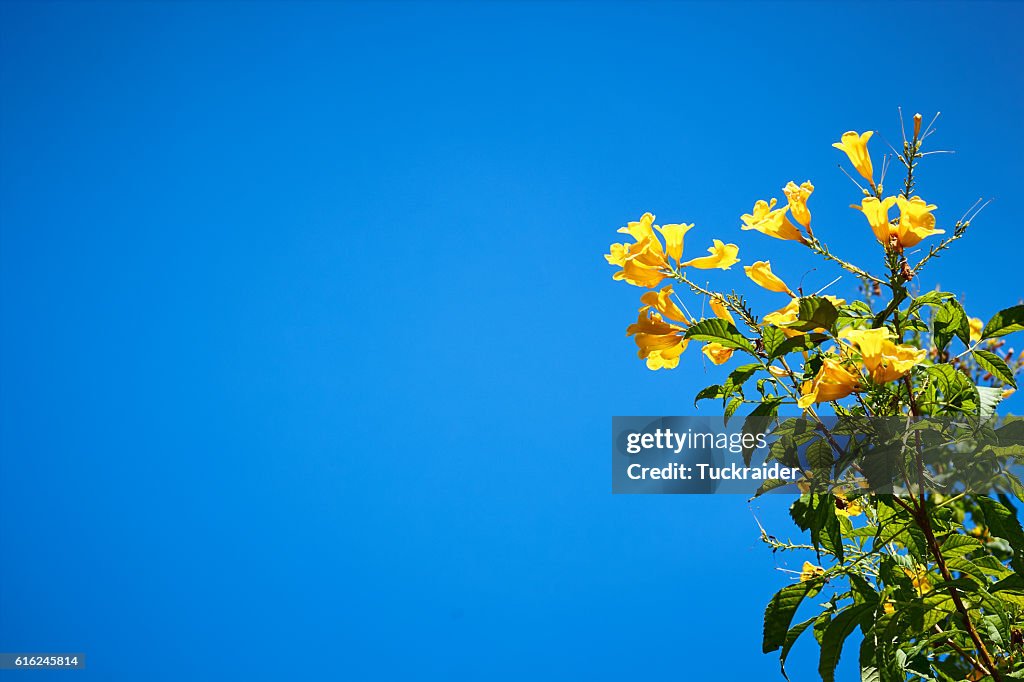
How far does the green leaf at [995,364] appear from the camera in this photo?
542 mm

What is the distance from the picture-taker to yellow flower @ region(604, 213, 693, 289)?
57 cm

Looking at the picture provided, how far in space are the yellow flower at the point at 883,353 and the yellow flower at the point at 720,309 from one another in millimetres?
101

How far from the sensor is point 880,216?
535mm

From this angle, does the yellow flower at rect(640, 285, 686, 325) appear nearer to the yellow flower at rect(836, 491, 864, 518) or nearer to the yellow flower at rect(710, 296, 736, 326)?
the yellow flower at rect(710, 296, 736, 326)

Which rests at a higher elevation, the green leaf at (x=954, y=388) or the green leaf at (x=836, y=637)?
the green leaf at (x=954, y=388)

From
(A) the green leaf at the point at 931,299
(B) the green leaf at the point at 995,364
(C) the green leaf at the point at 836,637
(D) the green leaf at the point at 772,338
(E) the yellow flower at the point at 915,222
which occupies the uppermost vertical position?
(E) the yellow flower at the point at 915,222

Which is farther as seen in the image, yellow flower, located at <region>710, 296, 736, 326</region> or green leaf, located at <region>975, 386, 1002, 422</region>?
yellow flower, located at <region>710, 296, 736, 326</region>

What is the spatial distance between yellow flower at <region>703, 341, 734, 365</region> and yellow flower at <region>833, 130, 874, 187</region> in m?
0.18

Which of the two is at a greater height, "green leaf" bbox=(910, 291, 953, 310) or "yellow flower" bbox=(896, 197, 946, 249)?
"yellow flower" bbox=(896, 197, 946, 249)

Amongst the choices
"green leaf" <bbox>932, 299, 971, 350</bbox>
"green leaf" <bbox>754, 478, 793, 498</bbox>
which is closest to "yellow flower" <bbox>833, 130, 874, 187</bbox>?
"green leaf" <bbox>932, 299, 971, 350</bbox>

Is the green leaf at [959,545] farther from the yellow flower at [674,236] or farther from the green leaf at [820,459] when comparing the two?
the yellow flower at [674,236]

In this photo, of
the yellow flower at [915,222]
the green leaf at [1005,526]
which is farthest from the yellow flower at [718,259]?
the green leaf at [1005,526]

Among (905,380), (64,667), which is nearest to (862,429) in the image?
(905,380)

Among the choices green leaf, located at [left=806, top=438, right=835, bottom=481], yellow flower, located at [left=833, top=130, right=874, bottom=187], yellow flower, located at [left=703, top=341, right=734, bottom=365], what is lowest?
green leaf, located at [left=806, top=438, right=835, bottom=481]
